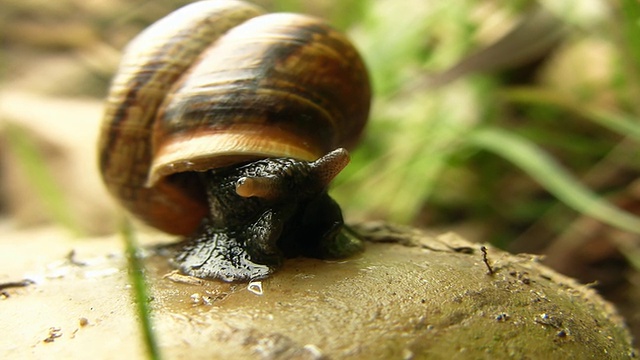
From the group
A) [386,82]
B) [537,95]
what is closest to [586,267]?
[537,95]

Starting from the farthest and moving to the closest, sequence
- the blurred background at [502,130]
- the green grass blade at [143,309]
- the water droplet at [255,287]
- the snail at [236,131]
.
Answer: the blurred background at [502,130] < the snail at [236,131] < the water droplet at [255,287] < the green grass blade at [143,309]

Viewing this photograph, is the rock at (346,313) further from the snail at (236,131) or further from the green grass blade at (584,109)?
the green grass blade at (584,109)

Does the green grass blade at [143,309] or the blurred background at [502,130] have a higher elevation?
the blurred background at [502,130]

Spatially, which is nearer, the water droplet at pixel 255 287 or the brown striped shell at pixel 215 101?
the water droplet at pixel 255 287

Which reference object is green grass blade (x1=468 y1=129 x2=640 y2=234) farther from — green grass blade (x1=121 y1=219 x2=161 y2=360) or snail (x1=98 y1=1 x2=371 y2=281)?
green grass blade (x1=121 y1=219 x2=161 y2=360)

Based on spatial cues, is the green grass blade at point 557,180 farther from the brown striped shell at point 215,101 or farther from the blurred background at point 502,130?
the brown striped shell at point 215,101

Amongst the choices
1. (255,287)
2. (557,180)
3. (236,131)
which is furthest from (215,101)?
(557,180)

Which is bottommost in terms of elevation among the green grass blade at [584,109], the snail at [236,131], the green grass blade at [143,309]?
the green grass blade at [143,309]

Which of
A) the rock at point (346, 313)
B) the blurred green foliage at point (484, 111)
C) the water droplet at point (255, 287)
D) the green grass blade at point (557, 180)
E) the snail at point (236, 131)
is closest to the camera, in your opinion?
the rock at point (346, 313)

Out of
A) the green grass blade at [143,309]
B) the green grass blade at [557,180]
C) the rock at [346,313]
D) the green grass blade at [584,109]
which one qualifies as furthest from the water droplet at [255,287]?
the green grass blade at [584,109]

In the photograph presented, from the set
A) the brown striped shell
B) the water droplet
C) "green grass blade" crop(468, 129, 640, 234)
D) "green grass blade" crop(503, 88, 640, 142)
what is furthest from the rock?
"green grass blade" crop(503, 88, 640, 142)
